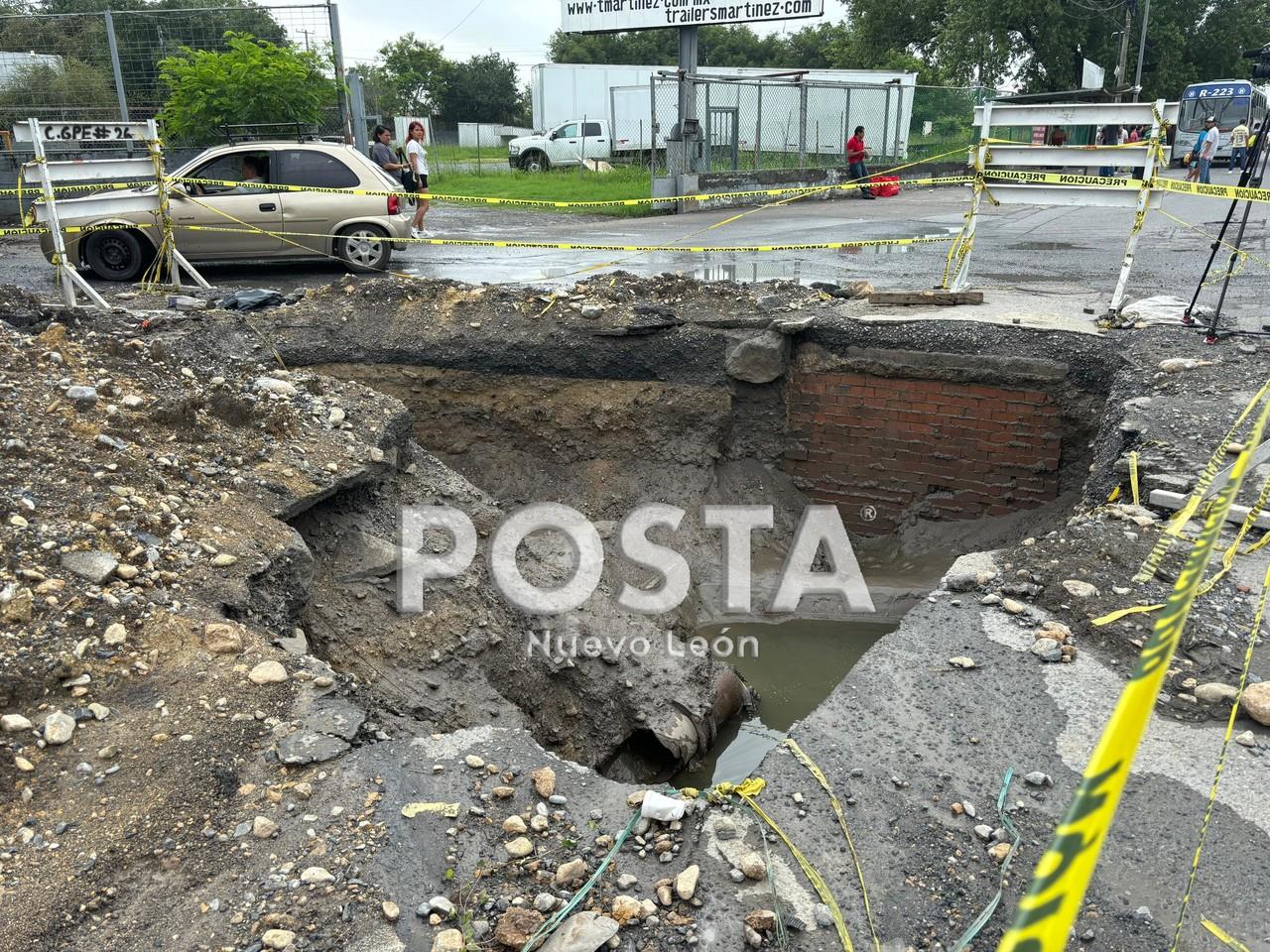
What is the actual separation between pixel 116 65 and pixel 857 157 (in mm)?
13647

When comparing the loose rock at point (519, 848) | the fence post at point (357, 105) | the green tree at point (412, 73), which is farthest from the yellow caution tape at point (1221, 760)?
the green tree at point (412, 73)

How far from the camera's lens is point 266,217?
10359 millimetres

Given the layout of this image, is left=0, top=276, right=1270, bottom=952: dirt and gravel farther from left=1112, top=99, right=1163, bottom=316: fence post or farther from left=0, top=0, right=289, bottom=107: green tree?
left=0, top=0, right=289, bottom=107: green tree

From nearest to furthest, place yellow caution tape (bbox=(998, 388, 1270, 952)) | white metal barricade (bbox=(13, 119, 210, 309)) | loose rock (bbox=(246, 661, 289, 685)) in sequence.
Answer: yellow caution tape (bbox=(998, 388, 1270, 952))
loose rock (bbox=(246, 661, 289, 685))
white metal barricade (bbox=(13, 119, 210, 309))

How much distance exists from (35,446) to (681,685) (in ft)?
11.5

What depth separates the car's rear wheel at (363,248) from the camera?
1073 cm

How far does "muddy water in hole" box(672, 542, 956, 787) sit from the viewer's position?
5.25 meters

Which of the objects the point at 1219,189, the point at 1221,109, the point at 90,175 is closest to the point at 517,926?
the point at 1219,189

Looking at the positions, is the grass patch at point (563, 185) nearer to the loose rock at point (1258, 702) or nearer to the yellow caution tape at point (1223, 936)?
the loose rock at point (1258, 702)

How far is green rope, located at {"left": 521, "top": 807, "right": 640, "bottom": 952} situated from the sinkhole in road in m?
2.81

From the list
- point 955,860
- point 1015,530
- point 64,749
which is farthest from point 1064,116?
point 64,749

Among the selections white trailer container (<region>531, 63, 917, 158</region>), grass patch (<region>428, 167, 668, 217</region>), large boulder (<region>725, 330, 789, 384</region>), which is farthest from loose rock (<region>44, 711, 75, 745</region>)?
white trailer container (<region>531, 63, 917, 158</region>)

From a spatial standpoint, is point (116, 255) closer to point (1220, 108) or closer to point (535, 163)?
point (535, 163)

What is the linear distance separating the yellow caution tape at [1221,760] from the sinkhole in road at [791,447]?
2718 millimetres
